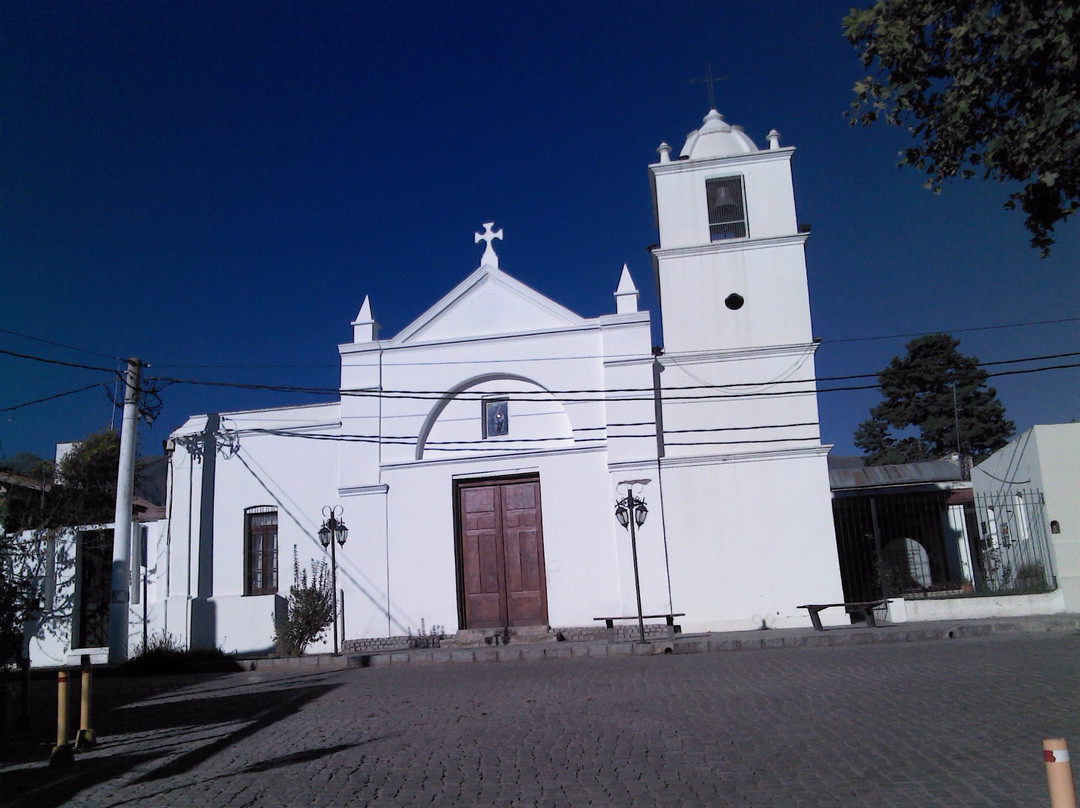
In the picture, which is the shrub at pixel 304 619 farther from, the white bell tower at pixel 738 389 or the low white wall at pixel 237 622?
the white bell tower at pixel 738 389

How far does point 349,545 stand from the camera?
19.0m

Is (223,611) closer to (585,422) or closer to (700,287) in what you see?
(585,422)

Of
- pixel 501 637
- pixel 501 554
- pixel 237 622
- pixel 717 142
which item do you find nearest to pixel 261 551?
pixel 237 622

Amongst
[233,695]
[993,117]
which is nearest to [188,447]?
[233,695]

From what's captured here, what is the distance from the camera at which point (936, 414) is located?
43812 mm

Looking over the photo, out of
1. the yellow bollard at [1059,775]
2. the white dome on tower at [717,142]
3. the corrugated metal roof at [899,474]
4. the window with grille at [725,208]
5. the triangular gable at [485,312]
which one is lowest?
the yellow bollard at [1059,775]

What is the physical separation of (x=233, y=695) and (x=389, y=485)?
7606mm

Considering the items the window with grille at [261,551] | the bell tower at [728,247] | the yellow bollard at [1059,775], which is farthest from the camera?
the window with grille at [261,551]

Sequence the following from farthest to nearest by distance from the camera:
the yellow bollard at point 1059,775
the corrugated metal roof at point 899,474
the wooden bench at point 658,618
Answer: the corrugated metal roof at point 899,474 < the wooden bench at point 658,618 < the yellow bollard at point 1059,775

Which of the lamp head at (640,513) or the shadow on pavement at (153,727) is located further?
the lamp head at (640,513)

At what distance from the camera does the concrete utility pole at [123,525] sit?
17469mm

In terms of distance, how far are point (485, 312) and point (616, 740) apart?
44.2 ft

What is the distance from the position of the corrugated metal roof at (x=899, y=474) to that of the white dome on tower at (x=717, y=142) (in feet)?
39.4

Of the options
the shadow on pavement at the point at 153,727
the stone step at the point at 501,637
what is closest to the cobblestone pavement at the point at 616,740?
the shadow on pavement at the point at 153,727
